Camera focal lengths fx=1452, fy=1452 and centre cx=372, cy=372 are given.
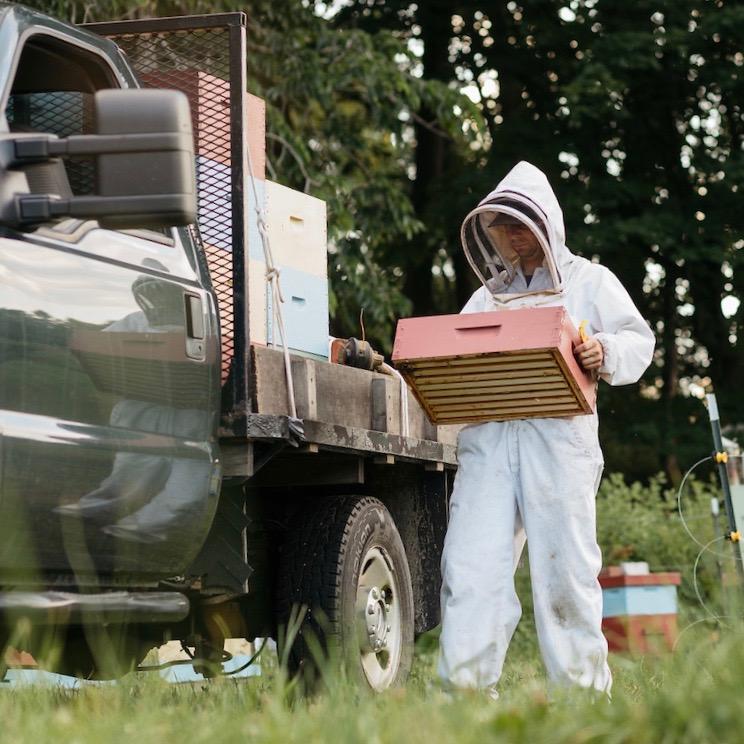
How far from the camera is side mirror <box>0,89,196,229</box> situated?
3721 mm

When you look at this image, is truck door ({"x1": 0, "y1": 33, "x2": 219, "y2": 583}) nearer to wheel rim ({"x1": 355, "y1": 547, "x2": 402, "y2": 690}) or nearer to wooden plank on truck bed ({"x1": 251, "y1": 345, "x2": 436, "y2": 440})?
wooden plank on truck bed ({"x1": 251, "y1": 345, "x2": 436, "y2": 440})

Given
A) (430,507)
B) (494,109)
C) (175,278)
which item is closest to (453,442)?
(430,507)

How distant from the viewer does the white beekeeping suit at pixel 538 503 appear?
510cm

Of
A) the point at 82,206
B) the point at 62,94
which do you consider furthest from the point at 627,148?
the point at 82,206

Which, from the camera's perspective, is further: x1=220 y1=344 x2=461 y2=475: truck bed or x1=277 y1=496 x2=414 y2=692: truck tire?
x1=277 y1=496 x2=414 y2=692: truck tire

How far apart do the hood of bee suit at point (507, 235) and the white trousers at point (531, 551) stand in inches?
21.4

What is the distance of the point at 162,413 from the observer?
4.56 m

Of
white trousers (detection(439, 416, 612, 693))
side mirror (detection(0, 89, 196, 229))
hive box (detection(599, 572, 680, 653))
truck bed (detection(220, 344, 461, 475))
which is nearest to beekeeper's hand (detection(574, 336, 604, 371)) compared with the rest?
white trousers (detection(439, 416, 612, 693))

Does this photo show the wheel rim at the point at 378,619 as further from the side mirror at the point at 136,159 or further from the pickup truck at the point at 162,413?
the side mirror at the point at 136,159

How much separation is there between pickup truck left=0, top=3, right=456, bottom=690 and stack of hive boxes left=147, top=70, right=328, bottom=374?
1 centimetres

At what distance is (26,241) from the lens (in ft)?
13.2

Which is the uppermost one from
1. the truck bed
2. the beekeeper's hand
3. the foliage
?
the foliage

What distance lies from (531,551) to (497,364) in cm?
70

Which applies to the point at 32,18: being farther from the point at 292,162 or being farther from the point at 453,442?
the point at 292,162
